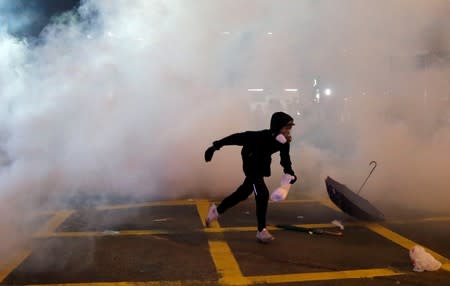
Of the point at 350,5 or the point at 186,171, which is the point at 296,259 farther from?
the point at 350,5

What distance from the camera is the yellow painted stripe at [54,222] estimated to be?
5.18 m

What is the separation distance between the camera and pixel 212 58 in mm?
8031

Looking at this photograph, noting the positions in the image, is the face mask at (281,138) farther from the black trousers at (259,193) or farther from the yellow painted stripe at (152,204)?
the yellow painted stripe at (152,204)

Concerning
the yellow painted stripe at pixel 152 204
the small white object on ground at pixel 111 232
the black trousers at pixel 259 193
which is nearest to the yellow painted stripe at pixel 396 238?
the black trousers at pixel 259 193

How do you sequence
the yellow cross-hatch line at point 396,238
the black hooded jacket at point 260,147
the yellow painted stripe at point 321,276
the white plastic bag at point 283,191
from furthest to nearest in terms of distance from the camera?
the black hooded jacket at point 260,147 → the white plastic bag at point 283,191 → the yellow cross-hatch line at point 396,238 → the yellow painted stripe at point 321,276

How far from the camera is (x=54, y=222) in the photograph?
18.3ft

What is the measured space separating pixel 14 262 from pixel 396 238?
361 cm

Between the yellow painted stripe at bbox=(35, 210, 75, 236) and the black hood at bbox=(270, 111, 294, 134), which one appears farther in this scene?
the yellow painted stripe at bbox=(35, 210, 75, 236)

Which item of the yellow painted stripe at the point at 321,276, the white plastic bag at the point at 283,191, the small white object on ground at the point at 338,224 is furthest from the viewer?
the small white object on ground at the point at 338,224

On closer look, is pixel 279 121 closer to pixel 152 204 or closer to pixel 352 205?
pixel 352 205

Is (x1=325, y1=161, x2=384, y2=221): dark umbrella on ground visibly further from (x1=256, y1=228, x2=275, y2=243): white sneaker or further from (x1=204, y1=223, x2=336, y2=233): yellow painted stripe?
(x1=256, y1=228, x2=275, y2=243): white sneaker

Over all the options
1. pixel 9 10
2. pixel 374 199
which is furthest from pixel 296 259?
pixel 9 10

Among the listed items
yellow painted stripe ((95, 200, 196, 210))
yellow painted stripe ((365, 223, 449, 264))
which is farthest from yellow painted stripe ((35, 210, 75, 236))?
yellow painted stripe ((365, 223, 449, 264))

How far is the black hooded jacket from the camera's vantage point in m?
4.69
